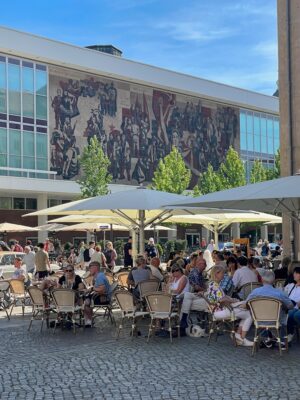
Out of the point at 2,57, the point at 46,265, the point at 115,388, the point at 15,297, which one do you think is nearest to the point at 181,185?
the point at 2,57

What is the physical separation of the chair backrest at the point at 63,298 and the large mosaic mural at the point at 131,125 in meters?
40.9

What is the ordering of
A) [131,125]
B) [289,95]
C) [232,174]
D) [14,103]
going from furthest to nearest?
1. [131,125]
2. [232,174]
3. [14,103]
4. [289,95]

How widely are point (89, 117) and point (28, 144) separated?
734cm

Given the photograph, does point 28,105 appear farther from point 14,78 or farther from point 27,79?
point 14,78

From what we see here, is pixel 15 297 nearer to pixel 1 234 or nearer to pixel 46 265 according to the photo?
pixel 46 265

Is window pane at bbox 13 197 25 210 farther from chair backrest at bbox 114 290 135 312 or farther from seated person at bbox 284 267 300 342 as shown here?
seated person at bbox 284 267 300 342

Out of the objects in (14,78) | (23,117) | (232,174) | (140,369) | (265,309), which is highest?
(14,78)

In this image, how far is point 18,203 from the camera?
52.2 m

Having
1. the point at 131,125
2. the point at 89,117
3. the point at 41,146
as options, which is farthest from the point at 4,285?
the point at 131,125

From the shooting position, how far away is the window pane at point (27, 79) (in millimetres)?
49844

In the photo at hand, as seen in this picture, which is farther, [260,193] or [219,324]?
[219,324]

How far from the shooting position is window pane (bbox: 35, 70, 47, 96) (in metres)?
50.8

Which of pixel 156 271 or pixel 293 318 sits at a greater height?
pixel 156 271

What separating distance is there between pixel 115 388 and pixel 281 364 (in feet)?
8.74
